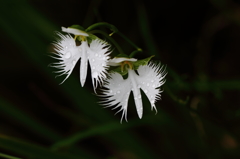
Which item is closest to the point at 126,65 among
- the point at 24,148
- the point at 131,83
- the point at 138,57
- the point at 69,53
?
the point at 131,83

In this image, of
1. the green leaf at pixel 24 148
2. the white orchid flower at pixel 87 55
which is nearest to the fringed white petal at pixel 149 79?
the white orchid flower at pixel 87 55

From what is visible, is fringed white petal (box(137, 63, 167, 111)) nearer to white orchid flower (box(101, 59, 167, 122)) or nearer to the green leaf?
white orchid flower (box(101, 59, 167, 122))

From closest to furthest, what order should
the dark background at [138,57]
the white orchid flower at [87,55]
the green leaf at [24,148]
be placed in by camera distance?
the white orchid flower at [87,55]
the green leaf at [24,148]
the dark background at [138,57]

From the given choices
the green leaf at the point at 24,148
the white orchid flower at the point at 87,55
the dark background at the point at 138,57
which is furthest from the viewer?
the dark background at the point at 138,57

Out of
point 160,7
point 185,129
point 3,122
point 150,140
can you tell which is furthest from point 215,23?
point 3,122

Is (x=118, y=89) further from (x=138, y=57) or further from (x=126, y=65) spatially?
(x=138, y=57)

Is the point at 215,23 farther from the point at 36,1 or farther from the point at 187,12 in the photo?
the point at 36,1

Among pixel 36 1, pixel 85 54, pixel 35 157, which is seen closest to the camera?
pixel 85 54

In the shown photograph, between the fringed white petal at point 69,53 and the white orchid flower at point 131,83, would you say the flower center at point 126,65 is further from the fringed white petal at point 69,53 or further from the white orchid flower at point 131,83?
the fringed white petal at point 69,53
